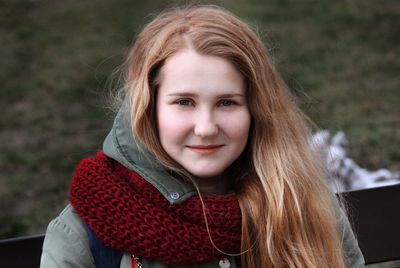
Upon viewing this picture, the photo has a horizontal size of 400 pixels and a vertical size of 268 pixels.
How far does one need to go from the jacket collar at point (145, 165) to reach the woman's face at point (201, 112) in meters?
0.05

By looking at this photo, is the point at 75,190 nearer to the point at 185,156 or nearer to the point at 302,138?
the point at 185,156

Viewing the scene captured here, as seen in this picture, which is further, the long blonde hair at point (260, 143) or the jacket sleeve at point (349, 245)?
the jacket sleeve at point (349, 245)

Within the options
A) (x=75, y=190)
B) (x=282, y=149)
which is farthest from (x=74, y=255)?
(x=282, y=149)

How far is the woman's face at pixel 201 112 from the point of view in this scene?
1.80 meters

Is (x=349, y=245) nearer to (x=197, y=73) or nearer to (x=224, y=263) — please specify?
(x=224, y=263)

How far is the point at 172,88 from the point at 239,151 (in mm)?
252

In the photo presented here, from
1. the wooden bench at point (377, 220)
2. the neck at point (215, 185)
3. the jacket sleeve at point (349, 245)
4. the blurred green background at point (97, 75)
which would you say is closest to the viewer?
the neck at point (215, 185)

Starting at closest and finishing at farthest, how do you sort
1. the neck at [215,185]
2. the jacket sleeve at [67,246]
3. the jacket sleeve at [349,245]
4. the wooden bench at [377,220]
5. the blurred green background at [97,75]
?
the jacket sleeve at [67,246] → the neck at [215,185] → the jacket sleeve at [349,245] → the wooden bench at [377,220] → the blurred green background at [97,75]

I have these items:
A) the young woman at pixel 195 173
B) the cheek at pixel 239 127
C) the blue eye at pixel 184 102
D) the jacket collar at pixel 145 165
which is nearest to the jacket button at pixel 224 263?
the young woman at pixel 195 173

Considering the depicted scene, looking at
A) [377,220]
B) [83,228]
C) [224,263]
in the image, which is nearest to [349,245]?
[377,220]

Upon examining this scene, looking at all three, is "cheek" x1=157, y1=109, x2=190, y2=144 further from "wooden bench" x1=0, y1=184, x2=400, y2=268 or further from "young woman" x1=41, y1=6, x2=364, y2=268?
"wooden bench" x1=0, y1=184, x2=400, y2=268

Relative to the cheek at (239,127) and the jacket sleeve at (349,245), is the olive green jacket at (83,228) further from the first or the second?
the jacket sleeve at (349,245)

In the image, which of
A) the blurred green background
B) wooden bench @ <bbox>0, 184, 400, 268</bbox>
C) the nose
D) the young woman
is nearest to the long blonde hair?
the young woman

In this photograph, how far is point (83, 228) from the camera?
1.83 m
